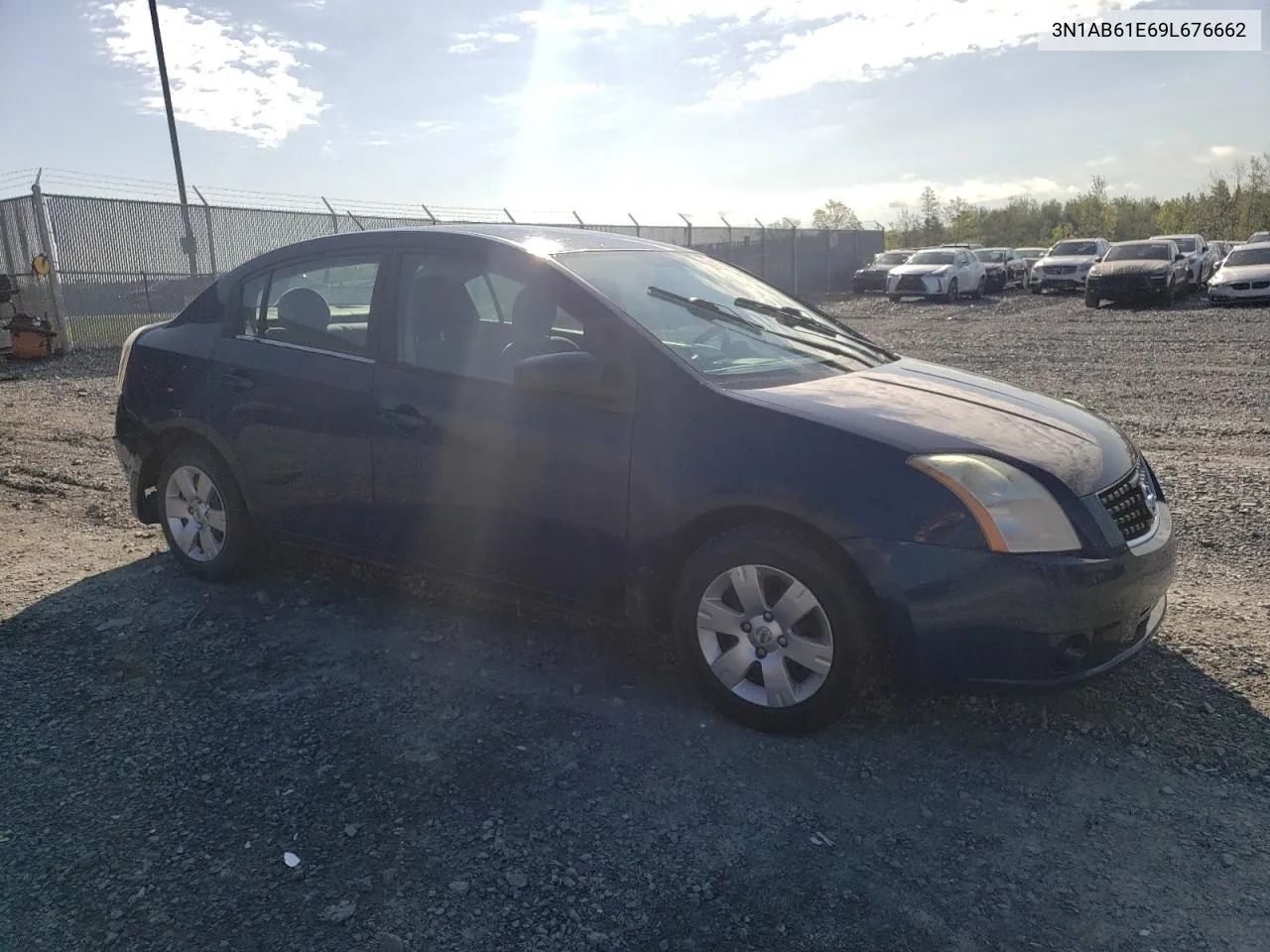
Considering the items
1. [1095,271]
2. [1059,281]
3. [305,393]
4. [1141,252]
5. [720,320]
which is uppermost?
[720,320]

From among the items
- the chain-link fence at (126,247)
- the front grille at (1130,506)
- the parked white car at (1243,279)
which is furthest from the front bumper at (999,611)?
the parked white car at (1243,279)

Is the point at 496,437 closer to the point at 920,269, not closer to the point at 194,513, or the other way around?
the point at 194,513

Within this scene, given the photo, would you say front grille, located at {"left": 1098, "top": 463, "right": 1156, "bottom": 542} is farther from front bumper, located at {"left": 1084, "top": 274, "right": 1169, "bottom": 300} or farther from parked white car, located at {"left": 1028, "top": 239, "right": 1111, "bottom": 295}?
parked white car, located at {"left": 1028, "top": 239, "right": 1111, "bottom": 295}

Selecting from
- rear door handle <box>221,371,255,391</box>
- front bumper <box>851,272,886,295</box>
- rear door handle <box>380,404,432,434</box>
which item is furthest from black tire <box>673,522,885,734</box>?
front bumper <box>851,272,886,295</box>

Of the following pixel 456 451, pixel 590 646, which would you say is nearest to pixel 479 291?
pixel 456 451

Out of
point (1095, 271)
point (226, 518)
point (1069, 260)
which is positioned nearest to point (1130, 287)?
point (1095, 271)

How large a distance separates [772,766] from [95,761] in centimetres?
224

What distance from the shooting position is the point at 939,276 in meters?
29.0

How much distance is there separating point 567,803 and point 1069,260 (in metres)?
30.1

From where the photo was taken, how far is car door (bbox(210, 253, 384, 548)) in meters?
4.22

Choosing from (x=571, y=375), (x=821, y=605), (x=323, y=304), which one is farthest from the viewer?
(x=323, y=304)

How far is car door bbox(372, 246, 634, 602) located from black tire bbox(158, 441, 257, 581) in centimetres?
100

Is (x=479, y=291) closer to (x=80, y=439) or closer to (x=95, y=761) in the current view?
(x=95, y=761)

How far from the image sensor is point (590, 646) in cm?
411
